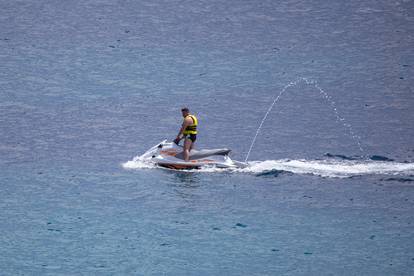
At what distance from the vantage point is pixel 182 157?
1081 inches

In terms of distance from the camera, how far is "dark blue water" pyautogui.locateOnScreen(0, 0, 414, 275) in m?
21.4

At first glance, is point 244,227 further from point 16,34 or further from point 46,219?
point 16,34

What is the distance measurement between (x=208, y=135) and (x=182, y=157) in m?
3.37

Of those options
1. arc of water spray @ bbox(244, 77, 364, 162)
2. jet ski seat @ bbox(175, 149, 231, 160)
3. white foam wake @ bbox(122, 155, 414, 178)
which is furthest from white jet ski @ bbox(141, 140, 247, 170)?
arc of water spray @ bbox(244, 77, 364, 162)

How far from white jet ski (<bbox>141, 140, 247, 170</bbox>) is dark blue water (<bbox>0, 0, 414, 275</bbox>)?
1.00 ft

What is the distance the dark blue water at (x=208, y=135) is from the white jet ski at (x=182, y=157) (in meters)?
0.31

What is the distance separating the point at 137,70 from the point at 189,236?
16.6 m

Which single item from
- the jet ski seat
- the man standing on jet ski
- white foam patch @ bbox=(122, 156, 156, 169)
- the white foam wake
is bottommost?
white foam patch @ bbox=(122, 156, 156, 169)

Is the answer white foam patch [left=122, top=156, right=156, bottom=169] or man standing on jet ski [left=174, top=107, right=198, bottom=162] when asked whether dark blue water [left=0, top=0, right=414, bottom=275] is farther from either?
man standing on jet ski [left=174, top=107, right=198, bottom=162]

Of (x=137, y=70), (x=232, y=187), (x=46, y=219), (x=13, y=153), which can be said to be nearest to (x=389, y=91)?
(x=137, y=70)

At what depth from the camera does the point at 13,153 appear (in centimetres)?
2819

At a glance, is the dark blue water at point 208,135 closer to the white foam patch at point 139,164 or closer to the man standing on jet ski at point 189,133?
the white foam patch at point 139,164

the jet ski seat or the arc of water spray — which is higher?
the jet ski seat

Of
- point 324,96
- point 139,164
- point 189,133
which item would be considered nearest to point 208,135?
point 189,133
